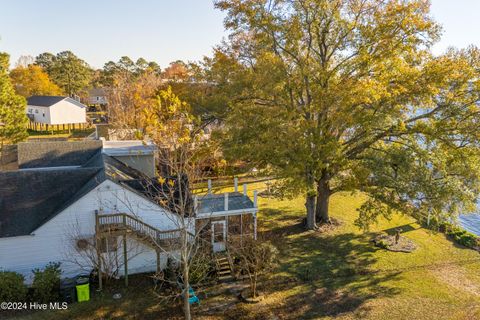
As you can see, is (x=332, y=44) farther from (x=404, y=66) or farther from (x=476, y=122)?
(x=476, y=122)

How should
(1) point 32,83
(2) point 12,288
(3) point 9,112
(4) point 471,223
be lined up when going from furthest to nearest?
(1) point 32,83
(3) point 9,112
(4) point 471,223
(2) point 12,288

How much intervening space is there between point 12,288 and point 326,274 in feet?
49.3

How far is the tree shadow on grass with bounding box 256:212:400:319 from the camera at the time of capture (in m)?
15.6

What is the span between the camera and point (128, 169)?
22812 millimetres

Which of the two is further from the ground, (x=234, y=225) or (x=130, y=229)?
(x=130, y=229)

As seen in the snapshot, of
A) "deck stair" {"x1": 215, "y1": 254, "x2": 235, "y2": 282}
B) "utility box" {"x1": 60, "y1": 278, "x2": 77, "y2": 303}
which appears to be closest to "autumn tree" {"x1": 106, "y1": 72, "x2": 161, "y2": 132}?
"utility box" {"x1": 60, "y1": 278, "x2": 77, "y2": 303}

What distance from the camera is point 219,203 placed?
2016 centimetres

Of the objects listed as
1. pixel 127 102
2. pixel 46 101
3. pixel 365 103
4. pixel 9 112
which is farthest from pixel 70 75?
pixel 365 103

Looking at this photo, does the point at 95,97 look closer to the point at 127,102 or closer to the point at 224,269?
the point at 127,102

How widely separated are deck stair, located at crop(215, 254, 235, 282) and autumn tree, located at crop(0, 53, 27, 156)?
3088 centimetres

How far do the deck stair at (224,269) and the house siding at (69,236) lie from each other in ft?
10.0

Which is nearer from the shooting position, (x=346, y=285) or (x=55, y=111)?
(x=346, y=285)

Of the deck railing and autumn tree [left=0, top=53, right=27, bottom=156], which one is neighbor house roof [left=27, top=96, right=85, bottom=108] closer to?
autumn tree [left=0, top=53, right=27, bottom=156]

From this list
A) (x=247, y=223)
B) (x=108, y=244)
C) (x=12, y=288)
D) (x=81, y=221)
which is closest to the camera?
(x=12, y=288)
